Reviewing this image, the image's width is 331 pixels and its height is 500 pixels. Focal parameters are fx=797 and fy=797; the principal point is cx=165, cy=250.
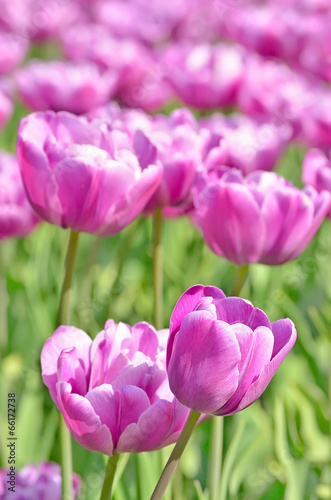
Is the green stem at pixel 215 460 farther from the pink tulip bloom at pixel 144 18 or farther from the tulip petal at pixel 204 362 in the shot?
the pink tulip bloom at pixel 144 18

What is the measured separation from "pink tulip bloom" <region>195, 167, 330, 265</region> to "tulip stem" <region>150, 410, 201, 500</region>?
0.80 feet

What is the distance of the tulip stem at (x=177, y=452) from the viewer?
0.45 meters

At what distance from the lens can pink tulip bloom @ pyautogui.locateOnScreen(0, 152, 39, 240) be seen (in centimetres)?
95

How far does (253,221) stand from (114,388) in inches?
9.8

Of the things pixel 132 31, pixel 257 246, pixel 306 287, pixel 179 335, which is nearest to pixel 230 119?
pixel 306 287

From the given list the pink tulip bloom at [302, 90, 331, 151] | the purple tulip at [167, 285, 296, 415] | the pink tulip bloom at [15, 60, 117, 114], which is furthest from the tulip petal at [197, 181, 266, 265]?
the pink tulip bloom at [15, 60, 117, 114]

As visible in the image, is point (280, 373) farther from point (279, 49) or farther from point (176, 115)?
point (279, 49)

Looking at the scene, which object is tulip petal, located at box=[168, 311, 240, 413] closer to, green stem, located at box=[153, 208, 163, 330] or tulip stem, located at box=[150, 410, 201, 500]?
tulip stem, located at box=[150, 410, 201, 500]

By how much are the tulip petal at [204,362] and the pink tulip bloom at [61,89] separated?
3.45 ft

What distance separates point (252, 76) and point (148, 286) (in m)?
0.50

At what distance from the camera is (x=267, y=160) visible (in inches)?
41.0

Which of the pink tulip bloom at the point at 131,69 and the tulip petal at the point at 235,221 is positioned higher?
the tulip petal at the point at 235,221

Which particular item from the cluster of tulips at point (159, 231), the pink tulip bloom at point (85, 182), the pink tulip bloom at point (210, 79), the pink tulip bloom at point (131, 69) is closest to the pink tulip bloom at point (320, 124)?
the cluster of tulips at point (159, 231)

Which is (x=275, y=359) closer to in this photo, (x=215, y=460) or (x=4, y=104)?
(x=215, y=460)
